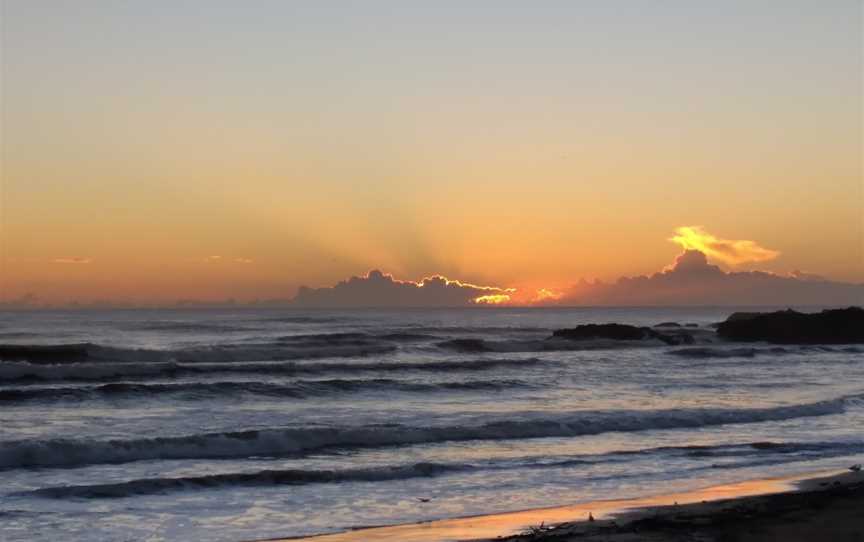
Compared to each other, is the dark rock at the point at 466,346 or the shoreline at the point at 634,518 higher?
the dark rock at the point at 466,346

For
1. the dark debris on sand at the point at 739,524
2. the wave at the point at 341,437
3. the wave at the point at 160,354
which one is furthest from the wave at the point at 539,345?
the dark debris on sand at the point at 739,524

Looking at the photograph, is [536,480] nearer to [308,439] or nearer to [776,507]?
[776,507]

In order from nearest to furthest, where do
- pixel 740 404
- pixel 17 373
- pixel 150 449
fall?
1. pixel 150 449
2. pixel 740 404
3. pixel 17 373

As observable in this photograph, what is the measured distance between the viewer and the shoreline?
10.9 m

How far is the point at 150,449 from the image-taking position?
17.8 metres

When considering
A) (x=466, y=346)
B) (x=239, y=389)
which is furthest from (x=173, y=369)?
(x=466, y=346)

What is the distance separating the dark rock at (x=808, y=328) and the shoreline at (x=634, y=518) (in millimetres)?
52077

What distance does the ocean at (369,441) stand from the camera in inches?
520

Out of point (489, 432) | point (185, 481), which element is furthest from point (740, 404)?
point (185, 481)

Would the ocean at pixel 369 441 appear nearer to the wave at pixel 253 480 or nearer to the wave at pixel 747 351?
the wave at pixel 253 480

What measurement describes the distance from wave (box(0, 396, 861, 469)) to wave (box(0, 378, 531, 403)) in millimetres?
8235

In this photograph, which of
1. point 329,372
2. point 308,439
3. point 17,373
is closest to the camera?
point 308,439

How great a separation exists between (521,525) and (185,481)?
5.70m

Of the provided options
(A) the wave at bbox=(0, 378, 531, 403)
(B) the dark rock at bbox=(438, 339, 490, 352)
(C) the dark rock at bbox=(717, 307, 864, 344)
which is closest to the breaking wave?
(A) the wave at bbox=(0, 378, 531, 403)
